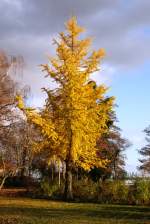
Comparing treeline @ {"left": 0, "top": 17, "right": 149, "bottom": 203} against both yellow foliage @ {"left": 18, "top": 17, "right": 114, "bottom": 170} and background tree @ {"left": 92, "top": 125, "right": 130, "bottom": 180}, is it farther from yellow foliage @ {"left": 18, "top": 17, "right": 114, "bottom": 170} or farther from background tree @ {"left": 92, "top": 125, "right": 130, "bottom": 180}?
background tree @ {"left": 92, "top": 125, "right": 130, "bottom": 180}

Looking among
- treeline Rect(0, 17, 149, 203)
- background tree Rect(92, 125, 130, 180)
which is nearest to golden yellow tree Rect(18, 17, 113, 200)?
treeline Rect(0, 17, 149, 203)

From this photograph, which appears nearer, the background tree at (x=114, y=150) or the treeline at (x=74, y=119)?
the treeline at (x=74, y=119)

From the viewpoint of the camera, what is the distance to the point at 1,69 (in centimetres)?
3475

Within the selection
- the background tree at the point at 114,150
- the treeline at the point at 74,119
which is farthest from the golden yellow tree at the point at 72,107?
the background tree at the point at 114,150

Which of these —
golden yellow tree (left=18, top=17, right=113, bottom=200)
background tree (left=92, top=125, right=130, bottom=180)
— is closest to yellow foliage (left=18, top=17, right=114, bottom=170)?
golden yellow tree (left=18, top=17, right=113, bottom=200)

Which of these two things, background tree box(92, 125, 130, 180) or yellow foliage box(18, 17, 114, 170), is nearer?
yellow foliage box(18, 17, 114, 170)

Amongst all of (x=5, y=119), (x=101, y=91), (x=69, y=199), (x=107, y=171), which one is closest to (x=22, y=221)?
(x=69, y=199)

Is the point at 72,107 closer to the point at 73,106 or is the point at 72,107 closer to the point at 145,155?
the point at 73,106

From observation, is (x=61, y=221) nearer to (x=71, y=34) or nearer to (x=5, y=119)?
(x=71, y=34)

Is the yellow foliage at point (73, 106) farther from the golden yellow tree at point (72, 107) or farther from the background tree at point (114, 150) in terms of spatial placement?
the background tree at point (114, 150)

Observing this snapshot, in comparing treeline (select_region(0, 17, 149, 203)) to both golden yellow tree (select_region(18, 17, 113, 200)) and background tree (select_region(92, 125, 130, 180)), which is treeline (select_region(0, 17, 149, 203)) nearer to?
golden yellow tree (select_region(18, 17, 113, 200))

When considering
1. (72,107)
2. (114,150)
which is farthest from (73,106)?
(114,150)

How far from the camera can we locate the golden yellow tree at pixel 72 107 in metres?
27.4

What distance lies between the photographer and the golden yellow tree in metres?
27.4
